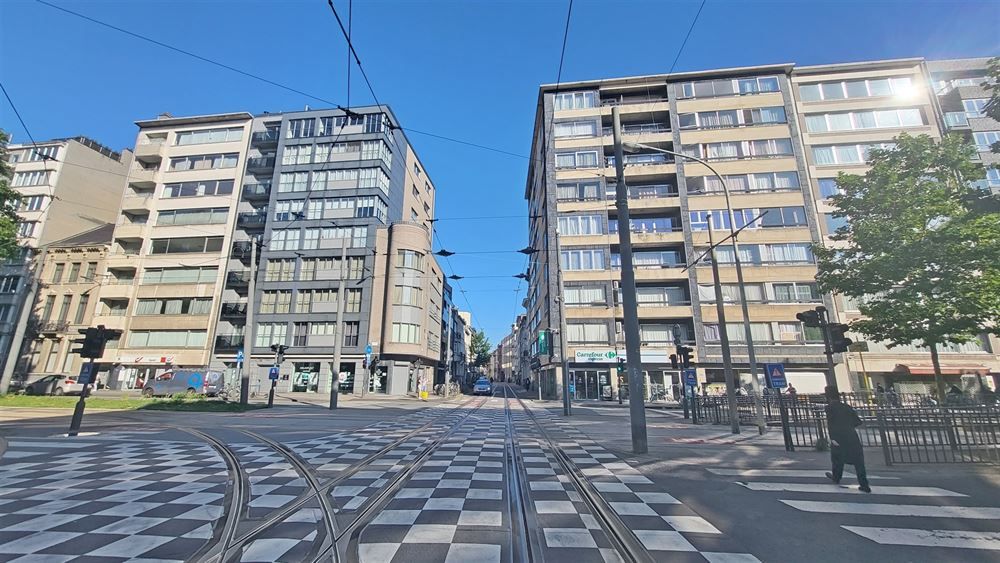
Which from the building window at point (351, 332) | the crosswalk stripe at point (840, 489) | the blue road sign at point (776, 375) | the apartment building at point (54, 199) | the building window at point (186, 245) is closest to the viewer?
the crosswalk stripe at point (840, 489)

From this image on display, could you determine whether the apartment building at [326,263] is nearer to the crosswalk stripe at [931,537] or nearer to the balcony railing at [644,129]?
the balcony railing at [644,129]

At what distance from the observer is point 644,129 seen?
38.8 metres

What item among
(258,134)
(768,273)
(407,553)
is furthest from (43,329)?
(768,273)

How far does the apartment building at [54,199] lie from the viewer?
40.4m

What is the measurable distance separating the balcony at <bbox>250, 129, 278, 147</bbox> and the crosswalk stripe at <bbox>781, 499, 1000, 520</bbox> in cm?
5216

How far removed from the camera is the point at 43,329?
39094mm

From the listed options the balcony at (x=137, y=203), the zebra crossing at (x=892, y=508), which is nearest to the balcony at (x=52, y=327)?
the balcony at (x=137, y=203)

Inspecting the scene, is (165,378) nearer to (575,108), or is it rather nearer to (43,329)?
(43,329)

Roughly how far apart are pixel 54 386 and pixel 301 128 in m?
33.4

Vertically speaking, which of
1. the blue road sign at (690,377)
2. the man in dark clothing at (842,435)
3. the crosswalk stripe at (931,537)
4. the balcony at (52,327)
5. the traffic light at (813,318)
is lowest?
the crosswalk stripe at (931,537)

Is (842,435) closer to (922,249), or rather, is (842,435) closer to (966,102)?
(922,249)

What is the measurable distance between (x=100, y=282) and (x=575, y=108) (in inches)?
2082

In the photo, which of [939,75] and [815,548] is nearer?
[815,548]

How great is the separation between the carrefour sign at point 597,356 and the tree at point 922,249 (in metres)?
18.4
